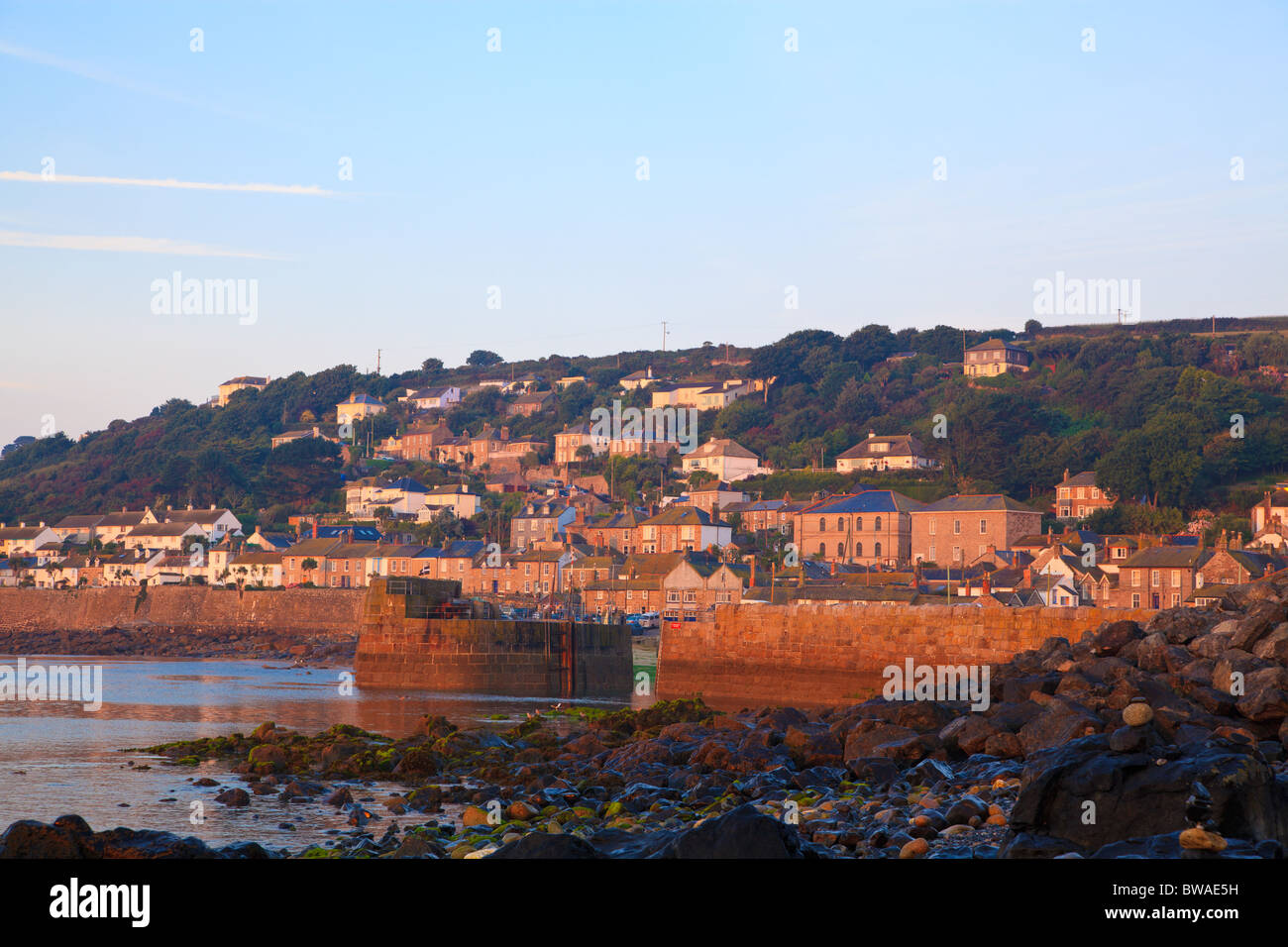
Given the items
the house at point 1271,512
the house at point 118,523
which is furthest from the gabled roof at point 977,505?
the house at point 118,523

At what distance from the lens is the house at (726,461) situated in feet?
422

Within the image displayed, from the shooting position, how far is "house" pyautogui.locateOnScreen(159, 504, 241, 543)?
377 feet

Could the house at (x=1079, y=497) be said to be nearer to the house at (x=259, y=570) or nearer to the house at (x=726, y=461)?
the house at (x=726, y=461)

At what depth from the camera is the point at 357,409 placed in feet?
630

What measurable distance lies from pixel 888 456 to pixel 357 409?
96375 mm

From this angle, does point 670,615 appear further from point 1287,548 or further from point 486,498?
point 486,498

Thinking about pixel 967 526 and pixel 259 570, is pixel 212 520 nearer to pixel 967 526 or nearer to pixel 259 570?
pixel 259 570

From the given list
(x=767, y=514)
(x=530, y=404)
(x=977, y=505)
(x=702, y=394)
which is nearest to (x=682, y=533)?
(x=767, y=514)

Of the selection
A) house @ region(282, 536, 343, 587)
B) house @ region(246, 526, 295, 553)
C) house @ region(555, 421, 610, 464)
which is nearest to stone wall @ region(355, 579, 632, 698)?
house @ region(282, 536, 343, 587)

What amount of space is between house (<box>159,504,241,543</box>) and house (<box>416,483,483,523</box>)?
1822 cm

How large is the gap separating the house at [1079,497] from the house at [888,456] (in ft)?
50.5

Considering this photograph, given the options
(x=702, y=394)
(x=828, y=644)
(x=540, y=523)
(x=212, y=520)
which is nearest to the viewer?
(x=828, y=644)

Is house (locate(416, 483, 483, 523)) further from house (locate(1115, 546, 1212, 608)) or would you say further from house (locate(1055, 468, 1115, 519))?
house (locate(1115, 546, 1212, 608))

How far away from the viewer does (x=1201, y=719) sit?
1516cm
